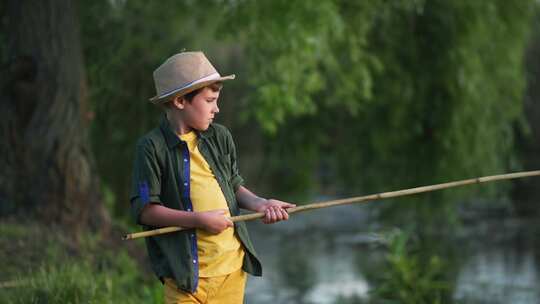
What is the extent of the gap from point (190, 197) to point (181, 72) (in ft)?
1.44

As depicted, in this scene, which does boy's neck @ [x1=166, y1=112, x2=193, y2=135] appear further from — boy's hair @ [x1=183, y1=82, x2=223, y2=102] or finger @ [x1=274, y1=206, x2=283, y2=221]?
finger @ [x1=274, y1=206, x2=283, y2=221]

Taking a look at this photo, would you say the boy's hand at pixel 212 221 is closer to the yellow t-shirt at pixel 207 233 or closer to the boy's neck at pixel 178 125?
the yellow t-shirt at pixel 207 233

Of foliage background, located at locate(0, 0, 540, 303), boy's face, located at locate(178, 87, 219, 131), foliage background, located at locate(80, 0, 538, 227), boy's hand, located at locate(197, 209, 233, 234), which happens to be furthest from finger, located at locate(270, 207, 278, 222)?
foliage background, located at locate(80, 0, 538, 227)

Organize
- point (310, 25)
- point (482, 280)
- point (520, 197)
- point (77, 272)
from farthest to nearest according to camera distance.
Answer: point (520, 197)
point (482, 280)
point (310, 25)
point (77, 272)

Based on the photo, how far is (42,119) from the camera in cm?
656

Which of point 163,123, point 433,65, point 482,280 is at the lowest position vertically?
point 482,280

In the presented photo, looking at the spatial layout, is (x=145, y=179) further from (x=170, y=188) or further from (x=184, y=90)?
(x=184, y=90)

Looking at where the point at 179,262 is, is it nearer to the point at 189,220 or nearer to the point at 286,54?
the point at 189,220

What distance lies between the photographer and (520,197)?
16.3 metres

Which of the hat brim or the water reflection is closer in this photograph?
the hat brim

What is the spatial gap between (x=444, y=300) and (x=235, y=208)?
4.87 metres

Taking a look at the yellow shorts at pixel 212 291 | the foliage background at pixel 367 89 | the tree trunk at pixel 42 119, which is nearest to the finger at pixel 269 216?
the yellow shorts at pixel 212 291

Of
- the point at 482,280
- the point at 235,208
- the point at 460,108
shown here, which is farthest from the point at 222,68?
the point at 235,208

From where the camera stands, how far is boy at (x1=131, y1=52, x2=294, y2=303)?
2842 mm
